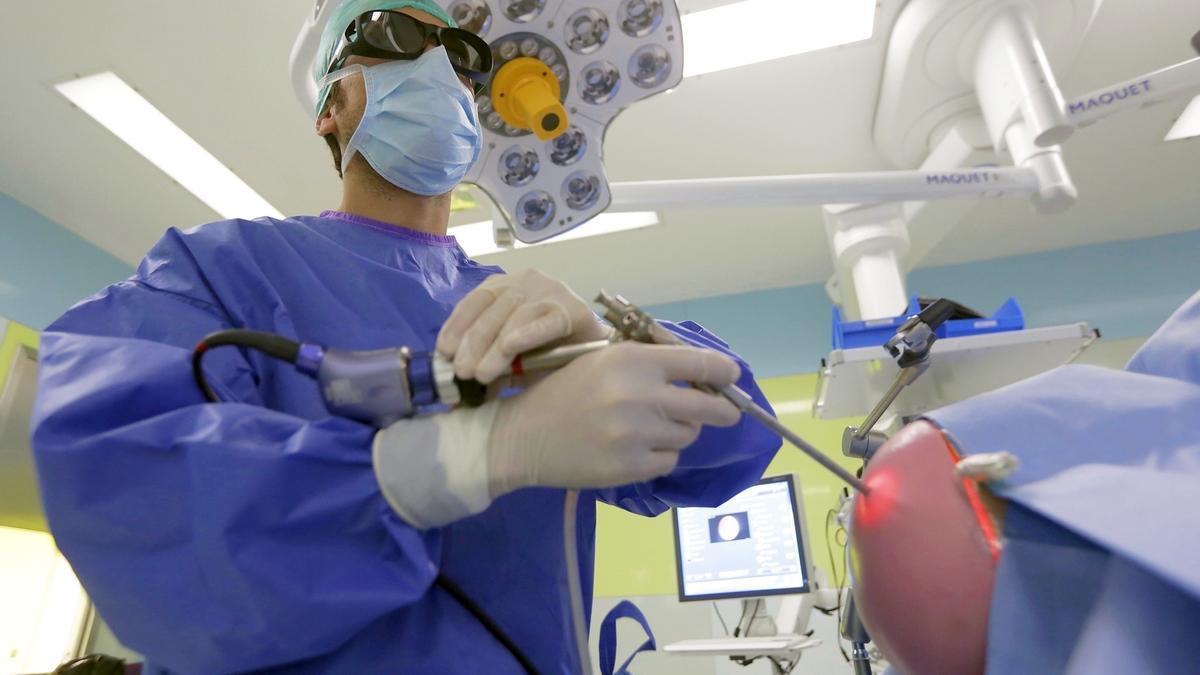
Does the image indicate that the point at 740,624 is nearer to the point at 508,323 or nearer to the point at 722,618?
the point at 722,618

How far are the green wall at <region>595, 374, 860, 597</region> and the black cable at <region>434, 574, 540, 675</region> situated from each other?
246cm

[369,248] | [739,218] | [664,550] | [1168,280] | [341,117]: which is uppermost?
[739,218]

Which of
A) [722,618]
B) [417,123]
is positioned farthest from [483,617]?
[722,618]

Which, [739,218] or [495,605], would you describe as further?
[739,218]

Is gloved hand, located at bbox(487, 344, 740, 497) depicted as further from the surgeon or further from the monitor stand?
the monitor stand

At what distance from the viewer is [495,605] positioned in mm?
662

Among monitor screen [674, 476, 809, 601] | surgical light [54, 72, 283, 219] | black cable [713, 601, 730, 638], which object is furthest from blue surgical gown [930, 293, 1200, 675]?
black cable [713, 601, 730, 638]

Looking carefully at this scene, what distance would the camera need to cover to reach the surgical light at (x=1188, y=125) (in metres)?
2.47

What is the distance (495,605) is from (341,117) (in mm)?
758

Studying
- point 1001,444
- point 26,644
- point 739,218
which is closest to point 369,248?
point 1001,444

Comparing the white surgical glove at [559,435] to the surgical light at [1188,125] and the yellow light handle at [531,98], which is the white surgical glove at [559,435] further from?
the surgical light at [1188,125]

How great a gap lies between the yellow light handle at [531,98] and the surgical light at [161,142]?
1.56m

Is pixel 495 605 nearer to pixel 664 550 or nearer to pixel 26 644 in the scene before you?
pixel 664 550

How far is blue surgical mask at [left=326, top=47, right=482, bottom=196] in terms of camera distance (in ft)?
3.20
